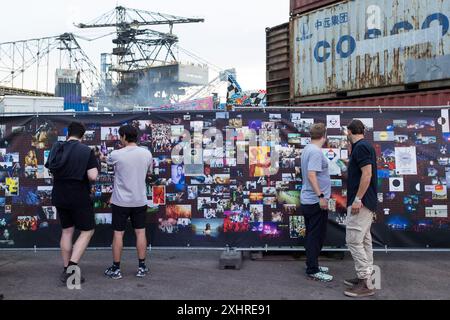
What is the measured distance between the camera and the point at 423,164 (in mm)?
5652

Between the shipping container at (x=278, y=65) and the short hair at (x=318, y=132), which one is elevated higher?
the shipping container at (x=278, y=65)

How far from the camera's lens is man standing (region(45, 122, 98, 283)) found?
470 cm

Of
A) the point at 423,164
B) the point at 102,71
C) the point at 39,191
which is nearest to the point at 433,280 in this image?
the point at 423,164

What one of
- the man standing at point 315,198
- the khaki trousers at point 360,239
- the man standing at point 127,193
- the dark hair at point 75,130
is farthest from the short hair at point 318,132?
the dark hair at point 75,130

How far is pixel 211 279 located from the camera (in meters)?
4.86

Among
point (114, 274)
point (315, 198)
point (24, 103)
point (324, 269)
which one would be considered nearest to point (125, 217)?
point (114, 274)

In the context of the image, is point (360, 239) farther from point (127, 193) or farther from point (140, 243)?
point (127, 193)

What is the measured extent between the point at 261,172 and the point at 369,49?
16.4ft

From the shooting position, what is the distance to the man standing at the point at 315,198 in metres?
4.79

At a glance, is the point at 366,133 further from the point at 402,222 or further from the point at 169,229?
the point at 169,229

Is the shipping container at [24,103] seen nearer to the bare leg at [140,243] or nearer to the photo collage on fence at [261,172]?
the photo collage on fence at [261,172]

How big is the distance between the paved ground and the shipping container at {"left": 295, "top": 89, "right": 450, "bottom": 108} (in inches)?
126

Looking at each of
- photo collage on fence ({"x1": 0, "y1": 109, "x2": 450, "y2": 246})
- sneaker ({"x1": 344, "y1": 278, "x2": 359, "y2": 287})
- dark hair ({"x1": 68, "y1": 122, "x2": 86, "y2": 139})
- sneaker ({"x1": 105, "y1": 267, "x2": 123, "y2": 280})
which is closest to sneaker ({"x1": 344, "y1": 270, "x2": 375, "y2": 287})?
sneaker ({"x1": 344, "y1": 278, "x2": 359, "y2": 287})

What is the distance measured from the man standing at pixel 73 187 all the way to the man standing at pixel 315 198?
2.30 m
